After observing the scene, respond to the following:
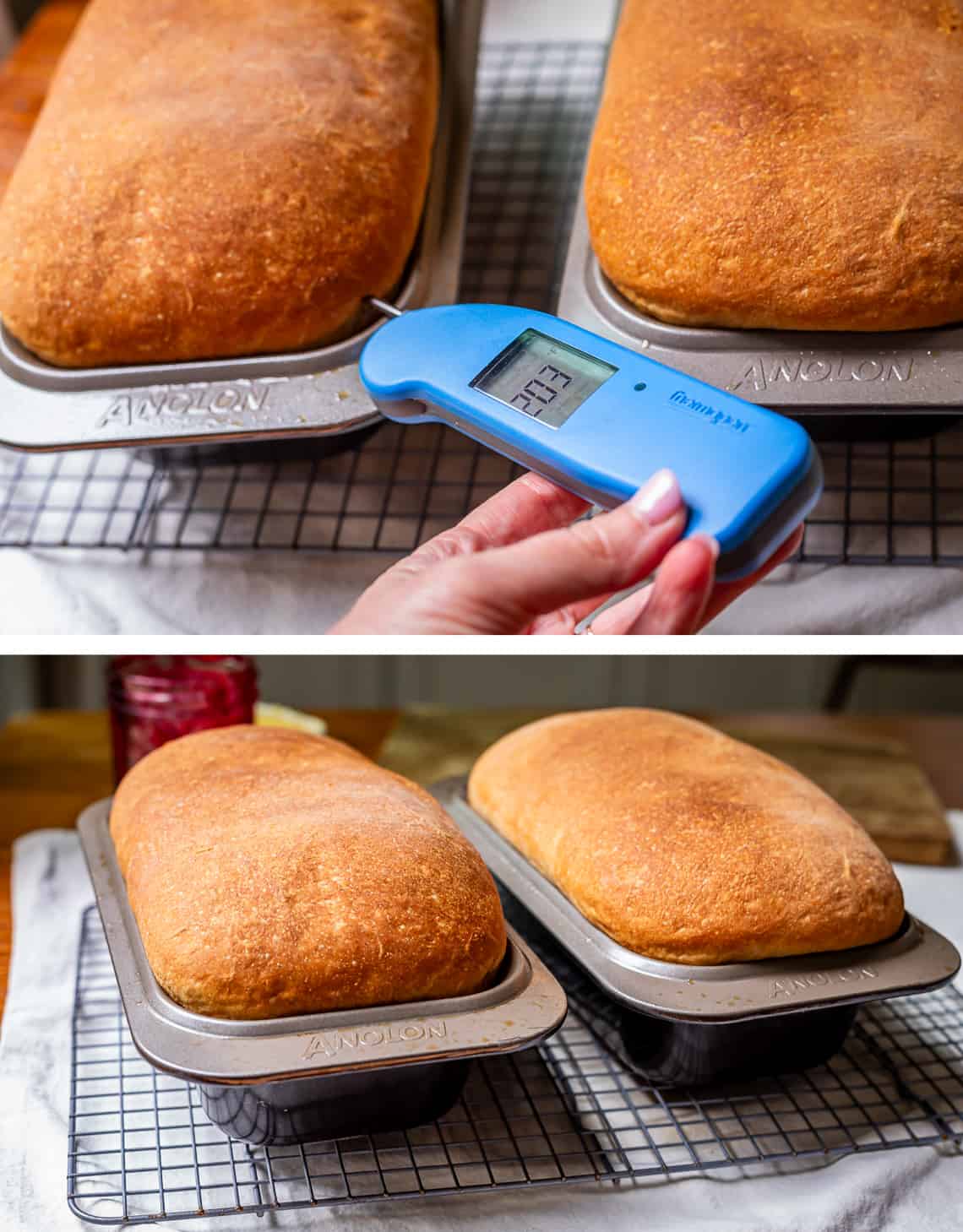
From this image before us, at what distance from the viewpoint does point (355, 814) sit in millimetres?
818

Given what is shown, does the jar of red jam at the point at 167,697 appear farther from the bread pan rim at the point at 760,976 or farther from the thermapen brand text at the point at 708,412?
the thermapen brand text at the point at 708,412

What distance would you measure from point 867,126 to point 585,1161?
0.69 metres

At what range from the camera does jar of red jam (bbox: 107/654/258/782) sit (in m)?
1.14

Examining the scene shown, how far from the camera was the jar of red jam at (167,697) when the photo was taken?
3.73ft

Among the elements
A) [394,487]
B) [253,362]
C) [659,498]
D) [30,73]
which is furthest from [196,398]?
[30,73]

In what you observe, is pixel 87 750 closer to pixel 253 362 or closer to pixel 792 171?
pixel 253 362

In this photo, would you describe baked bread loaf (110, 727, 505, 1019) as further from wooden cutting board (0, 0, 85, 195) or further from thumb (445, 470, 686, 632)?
wooden cutting board (0, 0, 85, 195)

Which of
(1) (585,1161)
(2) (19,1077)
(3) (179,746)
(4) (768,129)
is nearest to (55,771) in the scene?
(3) (179,746)

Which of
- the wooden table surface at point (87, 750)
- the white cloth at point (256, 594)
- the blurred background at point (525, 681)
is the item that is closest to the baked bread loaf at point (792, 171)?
the white cloth at point (256, 594)

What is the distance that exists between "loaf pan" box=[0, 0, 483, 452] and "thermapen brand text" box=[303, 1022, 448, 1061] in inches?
14.8

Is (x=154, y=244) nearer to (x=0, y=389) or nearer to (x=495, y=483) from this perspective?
(x=0, y=389)

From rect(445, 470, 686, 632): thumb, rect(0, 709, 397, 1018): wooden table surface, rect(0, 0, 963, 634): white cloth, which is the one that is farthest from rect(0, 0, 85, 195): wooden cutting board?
rect(445, 470, 686, 632): thumb

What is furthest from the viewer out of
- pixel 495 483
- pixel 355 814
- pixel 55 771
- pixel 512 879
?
pixel 55 771

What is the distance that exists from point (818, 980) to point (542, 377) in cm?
42
